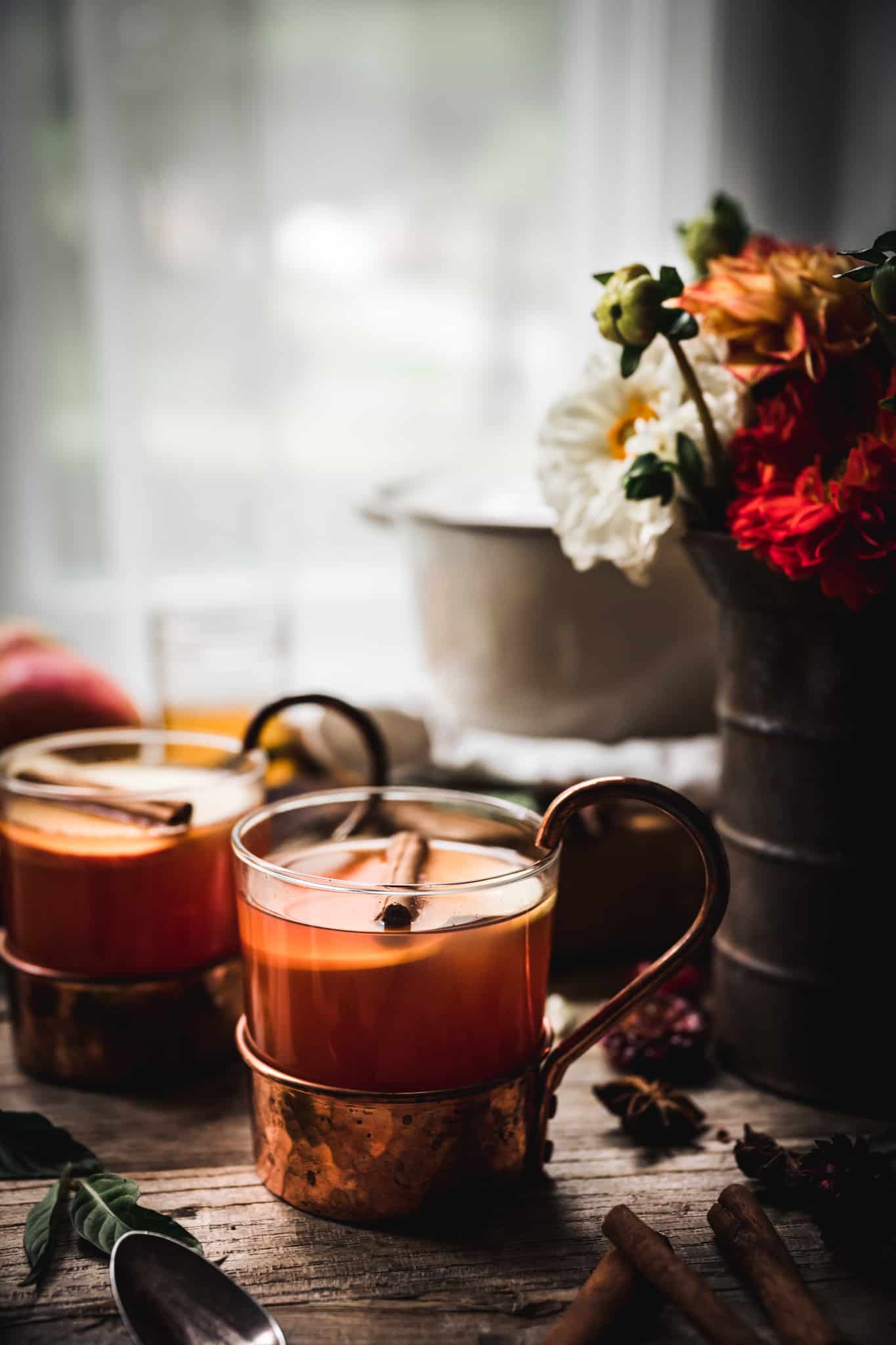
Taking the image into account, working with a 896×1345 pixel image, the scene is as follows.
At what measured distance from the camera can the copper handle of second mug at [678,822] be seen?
0.57 meters

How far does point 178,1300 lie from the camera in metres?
0.51

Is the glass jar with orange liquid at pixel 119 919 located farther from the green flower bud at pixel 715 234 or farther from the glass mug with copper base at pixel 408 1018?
the green flower bud at pixel 715 234

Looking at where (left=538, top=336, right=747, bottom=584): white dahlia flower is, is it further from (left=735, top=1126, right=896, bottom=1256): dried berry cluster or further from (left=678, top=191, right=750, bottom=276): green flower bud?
(left=735, top=1126, right=896, bottom=1256): dried berry cluster

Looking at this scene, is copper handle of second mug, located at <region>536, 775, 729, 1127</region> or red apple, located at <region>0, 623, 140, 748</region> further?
red apple, located at <region>0, 623, 140, 748</region>

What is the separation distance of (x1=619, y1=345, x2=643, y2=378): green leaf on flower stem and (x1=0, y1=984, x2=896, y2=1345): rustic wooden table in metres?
0.42

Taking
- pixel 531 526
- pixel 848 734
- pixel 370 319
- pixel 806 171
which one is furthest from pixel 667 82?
pixel 848 734

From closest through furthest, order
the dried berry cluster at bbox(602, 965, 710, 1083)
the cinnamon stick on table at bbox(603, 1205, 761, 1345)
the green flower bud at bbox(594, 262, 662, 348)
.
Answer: the cinnamon stick on table at bbox(603, 1205, 761, 1345)
the green flower bud at bbox(594, 262, 662, 348)
the dried berry cluster at bbox(602, 965, 710, 1083)

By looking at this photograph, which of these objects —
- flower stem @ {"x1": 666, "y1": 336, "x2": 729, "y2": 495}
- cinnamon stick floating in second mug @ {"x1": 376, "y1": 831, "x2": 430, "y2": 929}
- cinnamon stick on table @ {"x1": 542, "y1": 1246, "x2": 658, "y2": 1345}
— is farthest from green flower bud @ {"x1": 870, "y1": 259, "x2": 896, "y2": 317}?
cinnamon stick on table @ {"x1": 542, "y1": 1246, "x2": 658, "y2": 1345}

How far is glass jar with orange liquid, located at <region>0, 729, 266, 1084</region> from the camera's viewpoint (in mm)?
694

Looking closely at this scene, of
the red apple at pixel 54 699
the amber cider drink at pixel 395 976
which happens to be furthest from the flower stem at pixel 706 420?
the red apple at pixel 54 699

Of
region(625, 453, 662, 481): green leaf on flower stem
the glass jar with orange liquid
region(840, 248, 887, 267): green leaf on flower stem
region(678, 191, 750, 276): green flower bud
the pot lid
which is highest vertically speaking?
region(678, 191, 750, 276): green flower bud

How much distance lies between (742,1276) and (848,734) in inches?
10.7

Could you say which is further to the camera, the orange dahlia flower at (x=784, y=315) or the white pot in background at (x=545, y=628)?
the white pot in background at (x=545, y=628)

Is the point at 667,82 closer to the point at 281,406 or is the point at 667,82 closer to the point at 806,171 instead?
the point at 806,171
